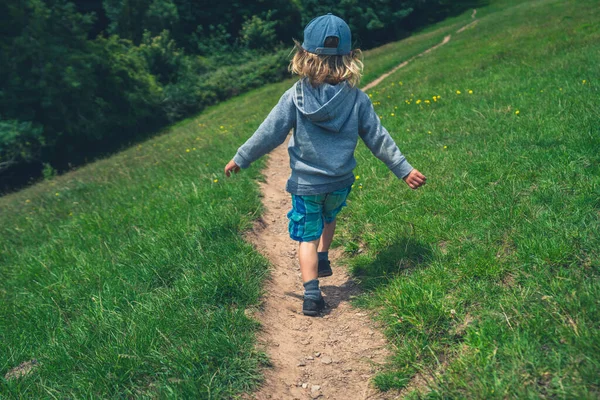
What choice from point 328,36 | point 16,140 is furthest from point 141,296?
point 16,140

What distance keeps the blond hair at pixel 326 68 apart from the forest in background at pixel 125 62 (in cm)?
2179

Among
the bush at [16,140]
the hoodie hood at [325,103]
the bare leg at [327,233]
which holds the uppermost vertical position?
the hoodie hood at [325,103]

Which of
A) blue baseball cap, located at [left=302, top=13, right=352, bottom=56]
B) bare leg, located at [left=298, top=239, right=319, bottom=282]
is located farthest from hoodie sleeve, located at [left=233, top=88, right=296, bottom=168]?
bare leg, located at [left=298, top=239, right=319, bottom=282]

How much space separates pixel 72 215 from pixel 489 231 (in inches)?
271

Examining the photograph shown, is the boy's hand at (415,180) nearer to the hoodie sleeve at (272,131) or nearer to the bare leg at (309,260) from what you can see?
the bare leg at (309,260)

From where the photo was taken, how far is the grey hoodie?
4164 mm

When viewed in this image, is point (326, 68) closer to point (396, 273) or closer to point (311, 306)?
point (396, 273)

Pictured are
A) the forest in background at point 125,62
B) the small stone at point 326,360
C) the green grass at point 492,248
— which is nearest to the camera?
the green grass at point 492,248

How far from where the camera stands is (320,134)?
425 centimetres

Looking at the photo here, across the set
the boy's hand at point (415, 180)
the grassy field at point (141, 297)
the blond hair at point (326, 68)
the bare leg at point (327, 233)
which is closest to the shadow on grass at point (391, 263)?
the bare leg at point (327, 233)

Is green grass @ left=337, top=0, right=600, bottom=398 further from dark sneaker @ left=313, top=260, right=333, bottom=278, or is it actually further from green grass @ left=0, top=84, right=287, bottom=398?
green grass @ left=0, top=84, right=287, bottom=398

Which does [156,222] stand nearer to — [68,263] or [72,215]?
[68,263]

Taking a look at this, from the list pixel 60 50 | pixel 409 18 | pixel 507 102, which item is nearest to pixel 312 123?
pixel 507 102

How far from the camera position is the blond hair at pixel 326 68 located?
4.08m
